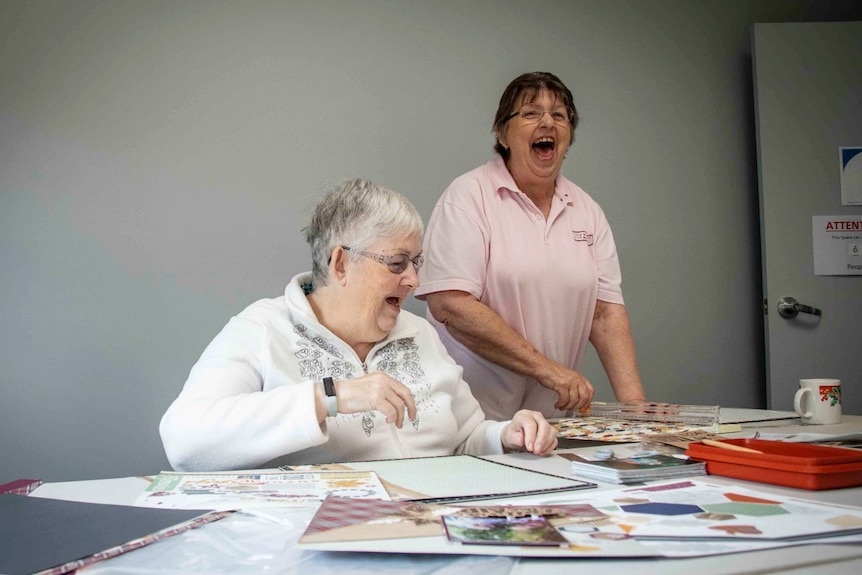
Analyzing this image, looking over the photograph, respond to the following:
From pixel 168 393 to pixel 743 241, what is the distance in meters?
2.25

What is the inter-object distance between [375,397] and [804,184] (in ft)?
7.76

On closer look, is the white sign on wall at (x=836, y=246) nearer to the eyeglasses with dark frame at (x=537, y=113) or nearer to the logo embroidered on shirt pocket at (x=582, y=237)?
the logo embroidered on shirt pocket at (x=582, y=237)

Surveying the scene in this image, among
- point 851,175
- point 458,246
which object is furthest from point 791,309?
point 458,246

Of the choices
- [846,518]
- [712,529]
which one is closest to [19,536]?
[712,529]

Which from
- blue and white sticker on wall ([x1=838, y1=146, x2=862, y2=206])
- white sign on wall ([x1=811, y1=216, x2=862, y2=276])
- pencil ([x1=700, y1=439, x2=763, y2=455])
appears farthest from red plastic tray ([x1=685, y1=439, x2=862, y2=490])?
blue and white sticker on wall ([x1=838, y1=146, x2=862, y2=206])

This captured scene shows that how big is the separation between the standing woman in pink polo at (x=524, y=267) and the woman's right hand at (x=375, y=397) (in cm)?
76

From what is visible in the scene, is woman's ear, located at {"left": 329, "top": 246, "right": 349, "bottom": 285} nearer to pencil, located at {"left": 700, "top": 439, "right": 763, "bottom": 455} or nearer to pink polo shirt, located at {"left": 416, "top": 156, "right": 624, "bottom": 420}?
pink polo shirt, located at {"left": 416, "top": 156, "right": 624, "bottom": 420}

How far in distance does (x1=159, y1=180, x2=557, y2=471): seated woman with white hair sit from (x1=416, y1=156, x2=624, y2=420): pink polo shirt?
1.32 ft

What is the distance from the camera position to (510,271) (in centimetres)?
216

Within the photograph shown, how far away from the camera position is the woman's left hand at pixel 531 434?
141 cm

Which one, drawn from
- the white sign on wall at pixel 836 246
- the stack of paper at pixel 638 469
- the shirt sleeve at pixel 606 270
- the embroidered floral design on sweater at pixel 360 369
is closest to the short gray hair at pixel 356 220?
the embroidered floral design on sweater at pixel 360 369

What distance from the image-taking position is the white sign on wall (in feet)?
9.86

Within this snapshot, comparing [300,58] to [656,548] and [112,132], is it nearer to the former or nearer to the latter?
[112,132]

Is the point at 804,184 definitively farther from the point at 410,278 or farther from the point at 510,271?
the point at 410,278
